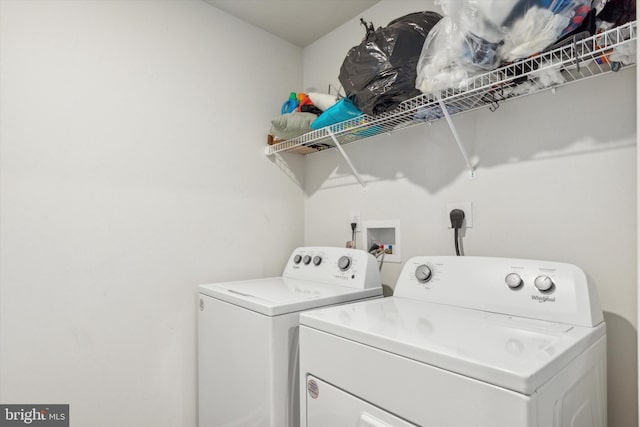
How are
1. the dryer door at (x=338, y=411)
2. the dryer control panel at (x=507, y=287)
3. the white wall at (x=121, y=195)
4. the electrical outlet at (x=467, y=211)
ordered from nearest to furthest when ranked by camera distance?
the dryer door at (x=338, y=411) < the dryer control panel at (x=507, y=287) < the white wall at (x=121, y=195) < the electrical outlet at (x=467, y=211)

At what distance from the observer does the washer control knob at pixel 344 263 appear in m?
1.58

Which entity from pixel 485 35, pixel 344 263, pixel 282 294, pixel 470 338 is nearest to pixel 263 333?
pixel 282 294

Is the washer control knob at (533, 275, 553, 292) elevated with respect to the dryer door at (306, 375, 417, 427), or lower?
elevated

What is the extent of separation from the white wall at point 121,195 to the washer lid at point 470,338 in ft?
2.94

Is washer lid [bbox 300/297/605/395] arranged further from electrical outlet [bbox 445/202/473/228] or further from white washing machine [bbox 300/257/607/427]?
electrical outlet [bbox 445/202/473/228]

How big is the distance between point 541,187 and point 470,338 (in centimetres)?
69

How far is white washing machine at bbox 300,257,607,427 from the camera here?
0.68 meters

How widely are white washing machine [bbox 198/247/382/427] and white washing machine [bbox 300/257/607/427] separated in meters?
0.16

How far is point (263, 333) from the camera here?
1.21m

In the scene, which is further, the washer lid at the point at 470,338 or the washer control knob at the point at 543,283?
the washer control knob at the point at 543,283

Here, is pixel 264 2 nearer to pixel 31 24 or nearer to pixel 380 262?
pixel 31 24

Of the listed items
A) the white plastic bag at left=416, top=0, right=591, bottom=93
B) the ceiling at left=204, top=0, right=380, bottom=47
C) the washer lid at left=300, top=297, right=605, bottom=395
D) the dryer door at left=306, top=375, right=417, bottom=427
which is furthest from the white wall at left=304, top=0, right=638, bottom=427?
the dryer door at left=306, top=375, right=417, bottom=427

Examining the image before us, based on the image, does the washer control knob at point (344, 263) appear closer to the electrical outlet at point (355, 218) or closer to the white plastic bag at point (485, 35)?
the electrical outlet at point (355, 218)
